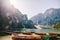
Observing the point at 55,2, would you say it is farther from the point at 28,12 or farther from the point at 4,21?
the point at 4,21

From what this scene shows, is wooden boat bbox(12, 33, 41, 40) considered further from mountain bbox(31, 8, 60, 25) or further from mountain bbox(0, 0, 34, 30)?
mountain bbox(31, 8, 60, 25)

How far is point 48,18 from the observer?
2.54 metres

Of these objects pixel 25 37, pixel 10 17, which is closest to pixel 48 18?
pixel 25 37

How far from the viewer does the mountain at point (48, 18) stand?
2520mm

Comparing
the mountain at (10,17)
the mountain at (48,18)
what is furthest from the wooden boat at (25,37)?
the mountain at (48,18)

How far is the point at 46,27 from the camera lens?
99.0 inches

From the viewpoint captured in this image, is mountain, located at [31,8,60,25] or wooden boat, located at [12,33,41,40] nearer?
wooden boat, located at [12,33,41,40]

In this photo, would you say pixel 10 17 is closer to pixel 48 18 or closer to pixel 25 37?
pixel 25 37

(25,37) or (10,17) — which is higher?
(10,17)

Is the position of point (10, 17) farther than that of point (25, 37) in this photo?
Yes

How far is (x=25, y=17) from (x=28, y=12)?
12 cm

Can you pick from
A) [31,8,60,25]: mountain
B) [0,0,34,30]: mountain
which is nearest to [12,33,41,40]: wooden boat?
[0,0,34,30]: mountain

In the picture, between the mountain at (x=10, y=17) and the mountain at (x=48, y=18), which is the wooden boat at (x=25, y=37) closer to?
the mountain at (x=10, y=17)

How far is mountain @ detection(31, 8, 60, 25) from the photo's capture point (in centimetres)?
252
